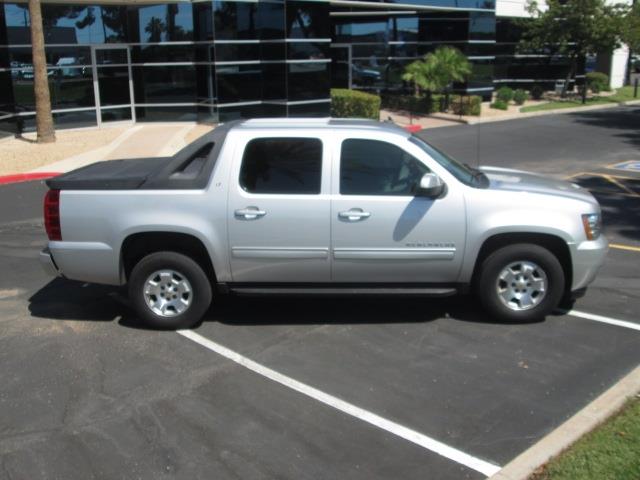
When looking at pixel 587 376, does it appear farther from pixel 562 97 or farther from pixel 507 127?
pixel 562 97

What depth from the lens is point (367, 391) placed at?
16.5 feet

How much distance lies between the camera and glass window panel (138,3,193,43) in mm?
21281

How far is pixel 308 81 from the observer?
2205 centimetres

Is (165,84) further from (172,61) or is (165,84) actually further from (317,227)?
(317,227)

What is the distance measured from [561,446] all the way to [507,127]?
20.4 m

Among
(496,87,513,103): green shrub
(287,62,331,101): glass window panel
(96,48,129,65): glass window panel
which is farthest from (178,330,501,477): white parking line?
(496,87,513,103): green shrub

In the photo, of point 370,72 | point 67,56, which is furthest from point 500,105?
point 67,56

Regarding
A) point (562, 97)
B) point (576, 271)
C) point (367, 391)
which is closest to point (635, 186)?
point (576, 271)

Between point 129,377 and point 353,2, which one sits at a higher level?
point 353,2

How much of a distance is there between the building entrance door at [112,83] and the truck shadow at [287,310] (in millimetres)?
15810

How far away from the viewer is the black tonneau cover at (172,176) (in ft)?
19.9

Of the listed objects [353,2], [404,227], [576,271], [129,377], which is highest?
[353,2]

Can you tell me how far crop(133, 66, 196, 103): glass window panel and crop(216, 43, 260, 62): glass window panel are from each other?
155cm

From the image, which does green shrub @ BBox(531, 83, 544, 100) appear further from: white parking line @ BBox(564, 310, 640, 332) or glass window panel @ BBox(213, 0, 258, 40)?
white parking line @ BBox(564, 310, 640, 332)
